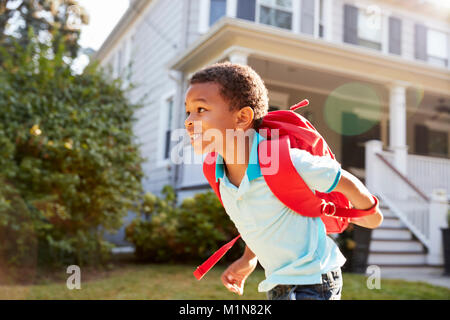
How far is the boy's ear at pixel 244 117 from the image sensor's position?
158cm

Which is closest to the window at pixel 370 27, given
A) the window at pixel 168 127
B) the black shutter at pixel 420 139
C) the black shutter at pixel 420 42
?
the black shutter at pixel 420 42

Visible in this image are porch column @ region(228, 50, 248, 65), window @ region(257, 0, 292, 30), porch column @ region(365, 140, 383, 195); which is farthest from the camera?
window @ region(257, 0, 292, 30)

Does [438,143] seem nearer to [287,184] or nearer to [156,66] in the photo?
[156,66]

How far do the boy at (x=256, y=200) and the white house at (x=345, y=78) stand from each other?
5.45 m

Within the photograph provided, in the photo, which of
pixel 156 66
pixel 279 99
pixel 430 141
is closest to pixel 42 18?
pixel 156 66

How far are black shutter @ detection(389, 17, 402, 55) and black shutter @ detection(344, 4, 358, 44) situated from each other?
1153 millimetres

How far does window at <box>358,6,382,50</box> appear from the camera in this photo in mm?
11055

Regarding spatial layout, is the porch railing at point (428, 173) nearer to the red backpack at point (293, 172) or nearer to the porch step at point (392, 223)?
the porch step at point (392, 223)

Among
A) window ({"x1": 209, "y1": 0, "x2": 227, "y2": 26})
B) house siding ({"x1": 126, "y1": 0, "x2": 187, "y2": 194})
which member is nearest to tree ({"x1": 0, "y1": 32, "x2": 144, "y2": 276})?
house siding ({"x1": 126, "y1": 0, "x2": 187, "y2": 194})

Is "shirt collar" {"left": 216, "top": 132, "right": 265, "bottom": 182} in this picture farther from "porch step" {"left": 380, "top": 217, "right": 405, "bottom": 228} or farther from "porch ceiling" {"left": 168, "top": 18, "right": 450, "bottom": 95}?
"porch step" {"left": 380, "top": 217, "right": 405, "bottom": 228}

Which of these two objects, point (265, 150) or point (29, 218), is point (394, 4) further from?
point (265, 150)

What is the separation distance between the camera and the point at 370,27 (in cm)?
1118

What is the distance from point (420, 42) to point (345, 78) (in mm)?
3747
